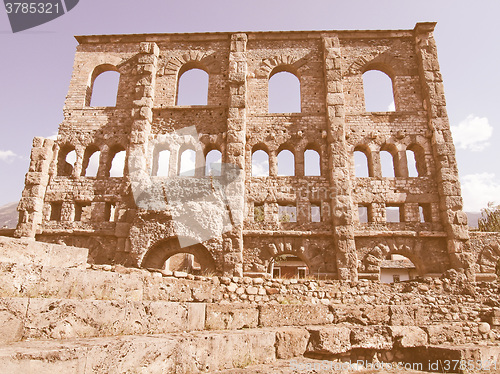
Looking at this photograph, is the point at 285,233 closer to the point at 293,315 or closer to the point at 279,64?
the point at 293,315

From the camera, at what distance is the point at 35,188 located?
42.6 feet

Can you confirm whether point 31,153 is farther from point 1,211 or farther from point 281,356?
point 1,211

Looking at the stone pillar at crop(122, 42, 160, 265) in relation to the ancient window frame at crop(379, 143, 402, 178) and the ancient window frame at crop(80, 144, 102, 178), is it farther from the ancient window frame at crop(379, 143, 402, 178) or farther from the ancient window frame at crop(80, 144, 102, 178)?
the ancient window frame at crop(379, 143, 402, 178)

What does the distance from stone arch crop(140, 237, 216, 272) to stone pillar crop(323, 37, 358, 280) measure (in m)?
4.66

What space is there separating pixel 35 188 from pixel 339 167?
1142 centimetres

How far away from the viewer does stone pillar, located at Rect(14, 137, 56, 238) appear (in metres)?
12.7

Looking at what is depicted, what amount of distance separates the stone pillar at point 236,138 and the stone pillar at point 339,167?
130 inches

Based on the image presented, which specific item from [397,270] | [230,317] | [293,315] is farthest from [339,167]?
[397,270]

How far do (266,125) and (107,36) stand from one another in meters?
8.28

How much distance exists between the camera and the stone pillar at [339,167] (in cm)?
1176

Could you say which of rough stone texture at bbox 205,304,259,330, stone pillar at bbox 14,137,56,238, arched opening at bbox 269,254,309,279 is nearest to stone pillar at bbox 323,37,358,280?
rough stone texture at bbox 205,304,259,330

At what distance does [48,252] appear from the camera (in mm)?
5234

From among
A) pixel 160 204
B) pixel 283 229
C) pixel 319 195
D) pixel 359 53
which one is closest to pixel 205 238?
pixel 160 204

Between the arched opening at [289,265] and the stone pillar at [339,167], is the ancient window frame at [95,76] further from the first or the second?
the arched opening at [289,265]
